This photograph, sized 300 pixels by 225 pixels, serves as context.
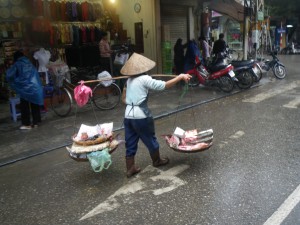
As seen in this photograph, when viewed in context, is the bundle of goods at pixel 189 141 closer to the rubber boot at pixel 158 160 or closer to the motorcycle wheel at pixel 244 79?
the rubber boot at pixel 158 160

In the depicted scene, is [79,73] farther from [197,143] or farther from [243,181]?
[243,181]

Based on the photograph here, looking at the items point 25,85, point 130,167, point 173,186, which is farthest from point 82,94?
point 25,85

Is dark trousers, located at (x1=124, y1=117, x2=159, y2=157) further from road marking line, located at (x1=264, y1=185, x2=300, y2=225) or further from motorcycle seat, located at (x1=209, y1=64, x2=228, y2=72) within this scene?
motorcycle seat, located at (x1=209, y1=64, x2=228, y2=72)

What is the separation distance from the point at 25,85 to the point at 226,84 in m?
6.33

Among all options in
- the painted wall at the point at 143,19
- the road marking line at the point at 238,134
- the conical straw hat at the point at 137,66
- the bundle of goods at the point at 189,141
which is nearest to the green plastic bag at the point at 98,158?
the bundle of goods at the point at 189,141

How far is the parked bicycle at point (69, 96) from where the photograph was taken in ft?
29.3

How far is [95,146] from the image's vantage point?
16.1 ft

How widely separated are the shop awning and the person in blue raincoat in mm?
10271

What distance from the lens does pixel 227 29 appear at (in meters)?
27.7

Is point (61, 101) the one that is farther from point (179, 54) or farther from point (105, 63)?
point (179, 54)

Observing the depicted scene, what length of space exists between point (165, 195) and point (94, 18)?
9.54m

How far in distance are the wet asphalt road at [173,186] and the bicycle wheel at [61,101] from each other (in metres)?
2.50

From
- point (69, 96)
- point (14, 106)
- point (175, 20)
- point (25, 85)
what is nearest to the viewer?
point (25, 85)

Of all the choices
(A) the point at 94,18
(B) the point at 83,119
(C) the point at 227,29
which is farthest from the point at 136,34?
(C) the point at 227,29
